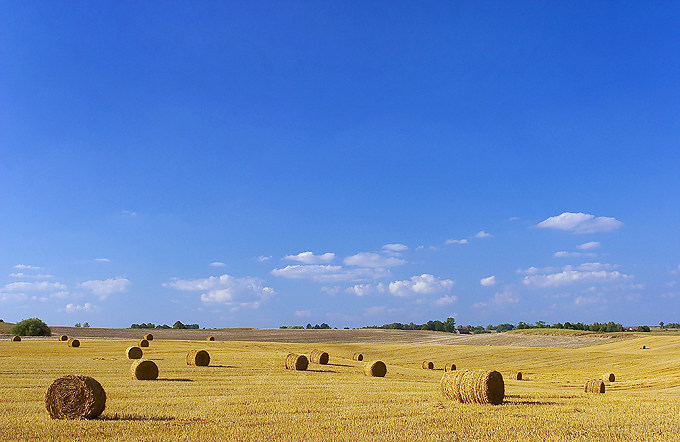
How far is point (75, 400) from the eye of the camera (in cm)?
1493

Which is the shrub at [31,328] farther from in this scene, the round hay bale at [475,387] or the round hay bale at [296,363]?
the round hay bale at [475,387]

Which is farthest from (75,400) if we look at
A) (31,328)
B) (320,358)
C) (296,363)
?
A: (31,328)

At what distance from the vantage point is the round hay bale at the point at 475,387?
18344mm

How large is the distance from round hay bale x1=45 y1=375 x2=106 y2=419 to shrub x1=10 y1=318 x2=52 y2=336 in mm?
73440

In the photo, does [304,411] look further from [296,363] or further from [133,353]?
[133,353]

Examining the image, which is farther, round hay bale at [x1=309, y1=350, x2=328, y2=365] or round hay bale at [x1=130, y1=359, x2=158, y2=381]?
round hay bale at [x1=309, y1=350, x2=328, y2=365]

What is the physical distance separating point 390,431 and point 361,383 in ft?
43.7

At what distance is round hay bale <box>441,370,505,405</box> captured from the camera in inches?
722

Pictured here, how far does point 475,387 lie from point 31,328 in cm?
7800

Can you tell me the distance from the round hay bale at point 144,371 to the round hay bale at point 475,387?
43.6 ft

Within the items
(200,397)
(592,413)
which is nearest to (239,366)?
(200,397)

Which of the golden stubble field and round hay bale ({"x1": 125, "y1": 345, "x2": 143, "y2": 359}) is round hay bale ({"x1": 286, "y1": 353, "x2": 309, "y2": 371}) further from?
round hay bale ({"x1": 125, "y1": 345, "x2": 143, "y2": 359})

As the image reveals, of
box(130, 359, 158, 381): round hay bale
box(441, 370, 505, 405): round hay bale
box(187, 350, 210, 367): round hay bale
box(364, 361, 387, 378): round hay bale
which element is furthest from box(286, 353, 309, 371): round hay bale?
box(441, 370, 505, 405): round hay bale

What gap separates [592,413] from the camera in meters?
16.5
